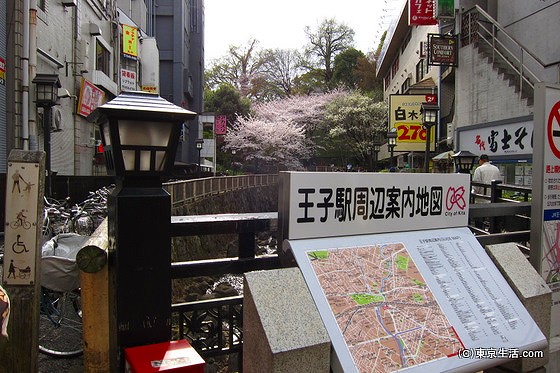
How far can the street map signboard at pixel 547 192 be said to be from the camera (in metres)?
4.11

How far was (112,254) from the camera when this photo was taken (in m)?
2.73

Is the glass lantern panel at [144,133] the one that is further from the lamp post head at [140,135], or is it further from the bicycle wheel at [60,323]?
the bicycle wheel at [60,323]

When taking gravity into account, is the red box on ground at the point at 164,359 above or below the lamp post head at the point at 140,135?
below

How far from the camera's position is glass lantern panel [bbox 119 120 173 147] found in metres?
2.63

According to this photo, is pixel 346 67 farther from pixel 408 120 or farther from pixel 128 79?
pixel 128 79

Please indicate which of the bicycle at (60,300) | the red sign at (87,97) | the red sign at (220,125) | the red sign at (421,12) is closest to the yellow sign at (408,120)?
the red sign at (421,12)

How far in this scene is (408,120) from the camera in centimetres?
2066

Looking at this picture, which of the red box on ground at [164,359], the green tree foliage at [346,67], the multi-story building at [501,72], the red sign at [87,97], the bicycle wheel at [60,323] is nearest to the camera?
the red box on ground at [164,359]

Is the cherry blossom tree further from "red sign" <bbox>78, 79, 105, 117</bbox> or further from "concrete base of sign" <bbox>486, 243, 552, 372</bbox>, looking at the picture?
"concrete base of sign" <bbox>486, 243, 552, 372</bbox>

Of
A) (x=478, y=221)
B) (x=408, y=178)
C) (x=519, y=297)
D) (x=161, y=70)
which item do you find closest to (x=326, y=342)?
(x=408, y=178)

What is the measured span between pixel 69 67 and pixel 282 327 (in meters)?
17.9

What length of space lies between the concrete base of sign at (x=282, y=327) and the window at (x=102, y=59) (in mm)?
21196

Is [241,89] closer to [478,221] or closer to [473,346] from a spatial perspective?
[478,221]

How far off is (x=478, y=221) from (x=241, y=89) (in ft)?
155
